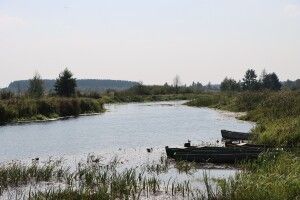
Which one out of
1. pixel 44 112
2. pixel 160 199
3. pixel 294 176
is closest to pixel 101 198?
pixel 160 199

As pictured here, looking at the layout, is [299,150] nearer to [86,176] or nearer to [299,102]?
[86,176]

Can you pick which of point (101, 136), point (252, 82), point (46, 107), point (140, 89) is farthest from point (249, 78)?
point (101, 136)

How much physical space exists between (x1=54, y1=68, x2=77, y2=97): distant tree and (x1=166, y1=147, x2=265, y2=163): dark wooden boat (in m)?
58.6

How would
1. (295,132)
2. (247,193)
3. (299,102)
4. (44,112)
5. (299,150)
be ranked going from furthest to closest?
(44,112)
(299,102)
(295,132)
(299,150)
(247,193)

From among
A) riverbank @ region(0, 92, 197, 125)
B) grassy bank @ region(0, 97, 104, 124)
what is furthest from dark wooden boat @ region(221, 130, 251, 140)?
grassy bank @ region(0, 97, 104, 124)

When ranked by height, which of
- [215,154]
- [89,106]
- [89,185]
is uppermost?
[89,106]

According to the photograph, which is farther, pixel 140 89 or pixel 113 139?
pixel 140 89

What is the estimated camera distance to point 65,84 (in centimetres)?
8594

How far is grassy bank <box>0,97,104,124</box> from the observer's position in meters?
58.2

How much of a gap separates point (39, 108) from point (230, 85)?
88391 millimetres

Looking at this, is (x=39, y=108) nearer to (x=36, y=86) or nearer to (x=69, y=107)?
(x=69, y=107)

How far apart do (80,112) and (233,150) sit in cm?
4535

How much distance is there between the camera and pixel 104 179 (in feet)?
67.3

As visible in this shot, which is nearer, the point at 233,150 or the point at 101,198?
the point at 101,198
